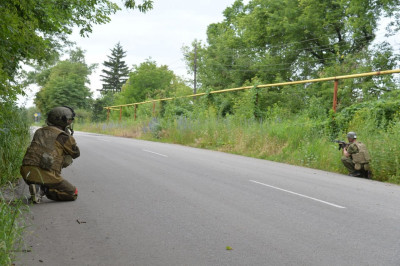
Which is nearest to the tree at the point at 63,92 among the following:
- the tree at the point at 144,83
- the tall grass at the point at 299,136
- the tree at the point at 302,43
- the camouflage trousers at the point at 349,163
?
the tree at the point at 144,83

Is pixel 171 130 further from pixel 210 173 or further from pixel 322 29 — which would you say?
pixel 322 29

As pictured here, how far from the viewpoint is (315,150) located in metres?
13.2

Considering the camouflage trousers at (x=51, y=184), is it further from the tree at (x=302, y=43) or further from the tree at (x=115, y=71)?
the tree at (x=115, y=71)

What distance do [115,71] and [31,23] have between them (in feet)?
307

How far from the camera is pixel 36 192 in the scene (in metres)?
6.31

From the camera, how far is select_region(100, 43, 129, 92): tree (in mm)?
97750

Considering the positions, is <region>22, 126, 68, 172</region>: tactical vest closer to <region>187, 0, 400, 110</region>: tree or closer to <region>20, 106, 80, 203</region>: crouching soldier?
<region>20, 106, 80, 203</region>: crouching soldier

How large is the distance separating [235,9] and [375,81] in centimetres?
4058

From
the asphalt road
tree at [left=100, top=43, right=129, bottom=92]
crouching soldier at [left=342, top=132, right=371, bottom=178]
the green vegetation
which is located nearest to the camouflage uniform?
crouching soldier at [left=342, top=132, right=371, bottom=178]

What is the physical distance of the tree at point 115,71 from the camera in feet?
321

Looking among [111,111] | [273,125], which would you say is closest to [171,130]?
[273,125]

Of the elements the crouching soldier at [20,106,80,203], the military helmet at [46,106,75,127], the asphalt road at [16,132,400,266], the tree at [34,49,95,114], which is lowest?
the asphalt road at [16,132,400,266]

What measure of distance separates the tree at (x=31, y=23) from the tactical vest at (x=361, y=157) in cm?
684

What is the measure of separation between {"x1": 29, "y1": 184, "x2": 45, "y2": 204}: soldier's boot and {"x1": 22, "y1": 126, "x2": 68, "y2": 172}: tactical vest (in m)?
0.35
